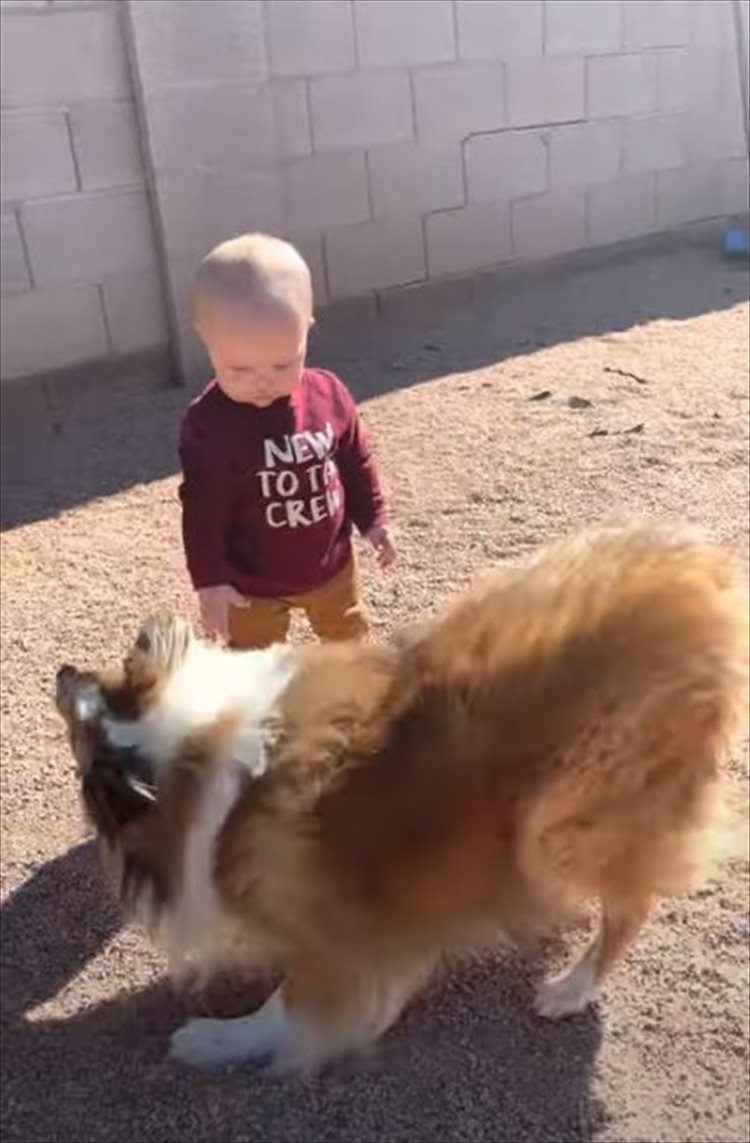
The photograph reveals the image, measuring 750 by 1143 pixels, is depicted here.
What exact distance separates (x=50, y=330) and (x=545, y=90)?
3606 millimetres

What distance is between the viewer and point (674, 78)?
9.27 metres

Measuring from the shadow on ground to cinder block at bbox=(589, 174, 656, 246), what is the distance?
0.12 metres

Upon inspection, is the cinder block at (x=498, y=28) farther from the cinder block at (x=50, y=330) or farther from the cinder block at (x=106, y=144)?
the cinder block at (x=50, y=330)

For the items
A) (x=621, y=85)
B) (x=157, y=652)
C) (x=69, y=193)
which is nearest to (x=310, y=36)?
(x=69, y=193)

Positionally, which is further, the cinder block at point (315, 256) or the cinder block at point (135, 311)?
the cinder block at point (315, 256)

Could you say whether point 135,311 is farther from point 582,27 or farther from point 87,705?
point 87,705

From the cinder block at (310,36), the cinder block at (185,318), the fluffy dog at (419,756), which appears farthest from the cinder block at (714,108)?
the fluffy dog at (419,756)

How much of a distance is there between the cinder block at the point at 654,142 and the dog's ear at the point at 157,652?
751 centimetres

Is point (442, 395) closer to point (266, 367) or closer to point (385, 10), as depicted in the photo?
point (385, 10)

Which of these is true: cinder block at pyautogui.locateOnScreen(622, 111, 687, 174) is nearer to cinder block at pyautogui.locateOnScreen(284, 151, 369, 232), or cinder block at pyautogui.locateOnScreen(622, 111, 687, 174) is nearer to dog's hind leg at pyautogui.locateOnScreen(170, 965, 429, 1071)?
cinder block at pyautogui.locateOnScreen(284, 151, 369, 232)

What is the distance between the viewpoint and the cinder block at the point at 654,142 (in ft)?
29.8

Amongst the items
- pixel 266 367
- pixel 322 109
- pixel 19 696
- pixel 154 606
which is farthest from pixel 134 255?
pixel 266 367

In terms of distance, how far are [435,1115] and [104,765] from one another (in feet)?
3.05

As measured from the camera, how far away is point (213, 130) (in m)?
7.00
